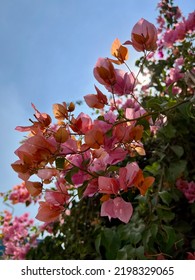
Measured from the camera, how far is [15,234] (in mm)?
3404

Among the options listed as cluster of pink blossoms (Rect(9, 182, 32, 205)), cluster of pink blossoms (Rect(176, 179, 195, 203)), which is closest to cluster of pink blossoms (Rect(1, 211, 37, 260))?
cluster of pink blossoms (Rect(9, 182, 32, 205))

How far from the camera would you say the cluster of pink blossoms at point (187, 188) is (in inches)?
66.9

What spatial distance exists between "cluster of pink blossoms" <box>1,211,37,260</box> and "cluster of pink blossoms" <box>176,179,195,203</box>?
162 centimetres

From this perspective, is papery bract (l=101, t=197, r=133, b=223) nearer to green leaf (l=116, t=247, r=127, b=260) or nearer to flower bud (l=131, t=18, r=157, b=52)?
flower bud (l=131, t=18, r=157, b=52)

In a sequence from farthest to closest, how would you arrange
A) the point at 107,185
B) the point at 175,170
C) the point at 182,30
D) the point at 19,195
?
1. the point at 19,195
2. the point at 182,30
3. the point at 175,170
4. the point at 107,185

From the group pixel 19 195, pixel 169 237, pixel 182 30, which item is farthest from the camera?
pixel 19 195

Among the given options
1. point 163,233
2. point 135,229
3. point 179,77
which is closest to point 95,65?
point 163,233

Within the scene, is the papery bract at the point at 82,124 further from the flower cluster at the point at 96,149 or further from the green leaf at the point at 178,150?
the green leaf at the point at 178,150

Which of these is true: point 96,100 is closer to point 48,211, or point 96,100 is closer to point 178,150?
point 48,211

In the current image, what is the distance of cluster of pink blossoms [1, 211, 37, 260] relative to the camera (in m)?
3.26

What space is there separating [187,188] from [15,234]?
78.7 inches

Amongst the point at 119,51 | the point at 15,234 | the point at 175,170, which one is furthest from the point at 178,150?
the point at 15,234
